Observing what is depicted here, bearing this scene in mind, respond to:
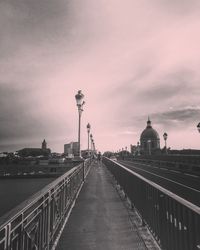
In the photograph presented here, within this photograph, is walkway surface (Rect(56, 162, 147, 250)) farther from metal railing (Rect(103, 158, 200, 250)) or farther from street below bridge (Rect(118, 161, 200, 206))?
street below bridge (Rect(118, 161, 200, 206))

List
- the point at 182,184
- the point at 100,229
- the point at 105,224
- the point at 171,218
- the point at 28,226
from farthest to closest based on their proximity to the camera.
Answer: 1. the point at 182,184
2. the point at 105,224
3. the point at 100,229
4. the point at 171,218
5. the point at 28,226

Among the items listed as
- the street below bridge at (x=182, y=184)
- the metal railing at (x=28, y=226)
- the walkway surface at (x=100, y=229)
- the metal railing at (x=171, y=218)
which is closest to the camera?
the metal railing at (x=28, y=226)

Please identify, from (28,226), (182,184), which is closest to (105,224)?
(28,226)

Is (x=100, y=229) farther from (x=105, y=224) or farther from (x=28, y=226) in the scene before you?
Result: (x=28, y=226)

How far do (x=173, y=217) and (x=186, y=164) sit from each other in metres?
28.7

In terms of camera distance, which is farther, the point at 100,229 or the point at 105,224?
the point at 105,224

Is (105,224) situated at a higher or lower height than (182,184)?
lower

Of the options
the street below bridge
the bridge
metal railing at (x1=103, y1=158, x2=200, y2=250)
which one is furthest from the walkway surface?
the street below bridge

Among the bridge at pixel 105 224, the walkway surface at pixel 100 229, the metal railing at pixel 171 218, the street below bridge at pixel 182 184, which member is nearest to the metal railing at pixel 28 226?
the bridge at pixel 105 224

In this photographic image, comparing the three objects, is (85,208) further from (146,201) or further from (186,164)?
(186,164)

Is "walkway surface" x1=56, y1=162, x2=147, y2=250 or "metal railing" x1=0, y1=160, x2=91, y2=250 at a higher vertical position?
"metal railing" x1=0, y1=160, x2=91, y2=250

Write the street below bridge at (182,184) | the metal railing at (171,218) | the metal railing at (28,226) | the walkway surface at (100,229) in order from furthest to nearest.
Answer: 1. the street below bridge at (182,184)
2. the walkway surface at (100,229)
3. the metal railing at (171,218)
4. the metal railing at (28,226)

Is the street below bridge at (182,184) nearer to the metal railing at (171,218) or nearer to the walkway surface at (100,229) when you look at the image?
the walkway surface at (100,229)

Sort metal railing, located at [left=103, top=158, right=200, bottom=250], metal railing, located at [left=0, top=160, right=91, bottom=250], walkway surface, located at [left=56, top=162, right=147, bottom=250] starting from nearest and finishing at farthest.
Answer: metal railing, located at [left=0, top=160, right=91, bottom=250] → metal railing, located at [left=103, top=158, right=200, bottom=250] → walkway surface, located at [left=56, top=162, right=147, bottom=250]
